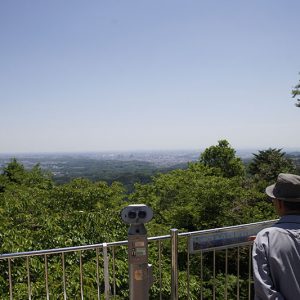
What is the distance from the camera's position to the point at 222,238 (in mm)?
3047

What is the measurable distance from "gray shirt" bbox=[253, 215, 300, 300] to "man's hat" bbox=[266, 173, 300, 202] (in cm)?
15

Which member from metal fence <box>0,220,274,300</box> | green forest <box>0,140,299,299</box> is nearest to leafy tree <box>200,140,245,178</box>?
green forest <box>0,140,299,299</box>

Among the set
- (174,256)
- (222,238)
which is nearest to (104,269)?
(174,256)

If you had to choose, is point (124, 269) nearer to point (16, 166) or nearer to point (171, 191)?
point (171, 191)

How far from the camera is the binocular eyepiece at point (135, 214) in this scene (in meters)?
2.47

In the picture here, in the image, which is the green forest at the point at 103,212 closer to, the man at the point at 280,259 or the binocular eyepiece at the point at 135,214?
the binocular eyepiece at the point at 135,214

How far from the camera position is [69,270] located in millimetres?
6078

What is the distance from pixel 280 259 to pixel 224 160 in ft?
128

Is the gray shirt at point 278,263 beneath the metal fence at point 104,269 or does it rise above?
above

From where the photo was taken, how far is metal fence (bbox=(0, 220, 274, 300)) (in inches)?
116

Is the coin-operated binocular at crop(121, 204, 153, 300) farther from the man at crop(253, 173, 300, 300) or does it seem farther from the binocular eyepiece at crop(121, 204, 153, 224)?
the man at crop(253, 173, 300, 300)

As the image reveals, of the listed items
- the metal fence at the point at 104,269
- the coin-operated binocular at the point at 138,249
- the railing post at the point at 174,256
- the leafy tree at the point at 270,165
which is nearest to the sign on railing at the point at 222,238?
the metal fence at the point at 104,269

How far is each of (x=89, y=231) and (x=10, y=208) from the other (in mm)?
3231

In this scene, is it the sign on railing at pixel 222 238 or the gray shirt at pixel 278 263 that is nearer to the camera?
the gray shirt at pixel 278 263
